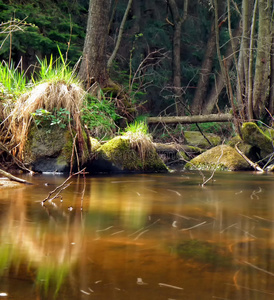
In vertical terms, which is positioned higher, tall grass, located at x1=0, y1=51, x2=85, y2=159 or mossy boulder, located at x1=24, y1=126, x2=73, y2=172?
tall grass, located at x1=0, y1=51, x2=85, y2=159

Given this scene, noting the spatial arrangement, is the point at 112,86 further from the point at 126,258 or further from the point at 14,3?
the point at 126,258

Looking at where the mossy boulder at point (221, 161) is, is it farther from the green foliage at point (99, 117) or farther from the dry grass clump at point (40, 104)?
the dry grass clump at point (40, 104)

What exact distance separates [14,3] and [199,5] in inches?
323

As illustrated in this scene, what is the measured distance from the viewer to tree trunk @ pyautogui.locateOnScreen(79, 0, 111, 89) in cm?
909

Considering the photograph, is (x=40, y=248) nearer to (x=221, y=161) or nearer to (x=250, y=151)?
(x=221, y=161)

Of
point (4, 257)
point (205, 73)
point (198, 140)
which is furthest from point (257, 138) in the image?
point (205, 73)

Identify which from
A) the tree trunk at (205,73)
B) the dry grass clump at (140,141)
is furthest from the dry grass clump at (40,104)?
the tree trunk at (205,73)

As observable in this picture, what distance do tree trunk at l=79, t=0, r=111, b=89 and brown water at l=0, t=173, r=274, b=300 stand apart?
5.79 meters

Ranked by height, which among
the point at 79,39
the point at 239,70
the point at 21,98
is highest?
the point at 79,39

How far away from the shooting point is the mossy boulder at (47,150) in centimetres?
624

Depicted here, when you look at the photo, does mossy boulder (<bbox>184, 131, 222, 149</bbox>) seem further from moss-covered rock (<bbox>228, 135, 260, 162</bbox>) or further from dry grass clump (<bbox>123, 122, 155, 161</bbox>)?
dry grass clump (<bbox>123, 122, 155, 161</bbox>)

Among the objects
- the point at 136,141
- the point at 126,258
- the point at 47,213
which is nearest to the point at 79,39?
the point at 136,141

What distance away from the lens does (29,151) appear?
20.4 feet

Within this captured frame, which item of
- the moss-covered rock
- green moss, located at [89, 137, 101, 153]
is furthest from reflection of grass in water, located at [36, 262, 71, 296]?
the moss-covered rock
